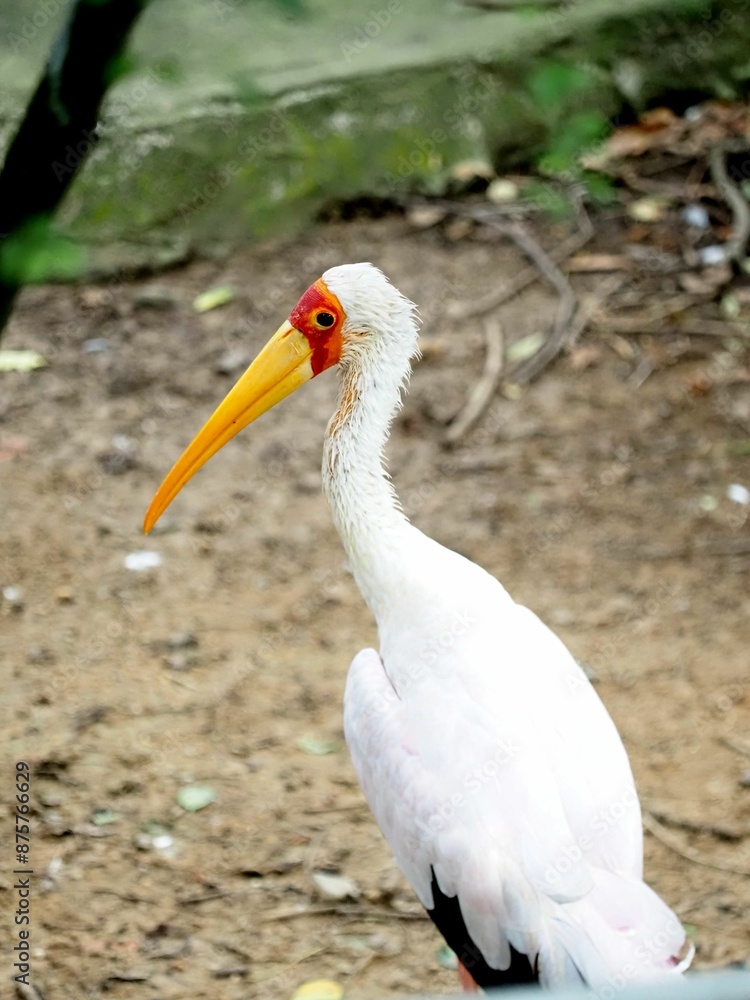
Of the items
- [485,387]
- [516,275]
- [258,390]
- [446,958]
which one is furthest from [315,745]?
[516,275]

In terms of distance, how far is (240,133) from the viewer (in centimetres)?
Answer: 698

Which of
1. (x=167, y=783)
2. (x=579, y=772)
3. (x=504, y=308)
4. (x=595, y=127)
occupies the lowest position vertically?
(x=167, y=783)

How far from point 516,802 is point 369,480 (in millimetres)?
1014

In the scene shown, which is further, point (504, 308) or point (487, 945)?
point (504, 308)

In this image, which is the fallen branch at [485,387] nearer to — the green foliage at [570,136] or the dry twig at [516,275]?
the dry twig at [516,275]

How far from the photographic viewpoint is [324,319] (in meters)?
3.43

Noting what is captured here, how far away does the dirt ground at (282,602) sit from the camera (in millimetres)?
3869

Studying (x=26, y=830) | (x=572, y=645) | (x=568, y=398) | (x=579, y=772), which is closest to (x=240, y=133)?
(x=568, y=398)

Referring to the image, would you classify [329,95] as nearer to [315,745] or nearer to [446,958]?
[315,745]

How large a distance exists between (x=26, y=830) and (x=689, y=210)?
5.14 m

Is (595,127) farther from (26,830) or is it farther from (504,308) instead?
(26,830)

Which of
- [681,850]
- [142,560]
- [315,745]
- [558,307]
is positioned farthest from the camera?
[558,307]

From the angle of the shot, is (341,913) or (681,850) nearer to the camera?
(341,913)

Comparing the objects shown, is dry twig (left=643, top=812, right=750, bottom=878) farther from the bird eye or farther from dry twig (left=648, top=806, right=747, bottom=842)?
the bird eye
